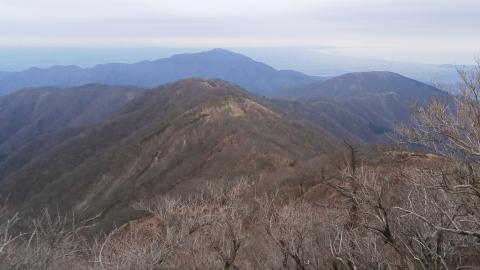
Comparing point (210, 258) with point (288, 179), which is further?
point (288, 179)

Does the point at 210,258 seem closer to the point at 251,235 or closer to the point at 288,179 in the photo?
the point at 251,235

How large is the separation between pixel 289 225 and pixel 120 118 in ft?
373

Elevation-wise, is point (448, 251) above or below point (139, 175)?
above

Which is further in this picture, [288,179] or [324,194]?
[288,179]

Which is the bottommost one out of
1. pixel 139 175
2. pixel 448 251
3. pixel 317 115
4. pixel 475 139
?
pixel 317 115

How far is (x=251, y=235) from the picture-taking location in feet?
82.2

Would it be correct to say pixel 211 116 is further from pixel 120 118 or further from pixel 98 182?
pixel 120 118

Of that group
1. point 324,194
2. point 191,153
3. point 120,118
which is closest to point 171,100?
point 120,118

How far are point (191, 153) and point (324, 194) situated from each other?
37.7 metres

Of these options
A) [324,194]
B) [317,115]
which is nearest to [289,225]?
[324,194]

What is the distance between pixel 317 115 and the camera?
191 m

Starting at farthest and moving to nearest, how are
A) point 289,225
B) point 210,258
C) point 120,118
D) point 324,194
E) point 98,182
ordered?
1. point 120,118
2. point 98,182
3. point 324,194
4. point 210,258
5. point 289,225

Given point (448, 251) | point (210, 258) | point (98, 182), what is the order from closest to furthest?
point (448, 251) < point (210, 258) < point (98, 182)

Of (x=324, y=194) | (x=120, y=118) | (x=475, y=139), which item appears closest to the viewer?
(x=475, y=139)
